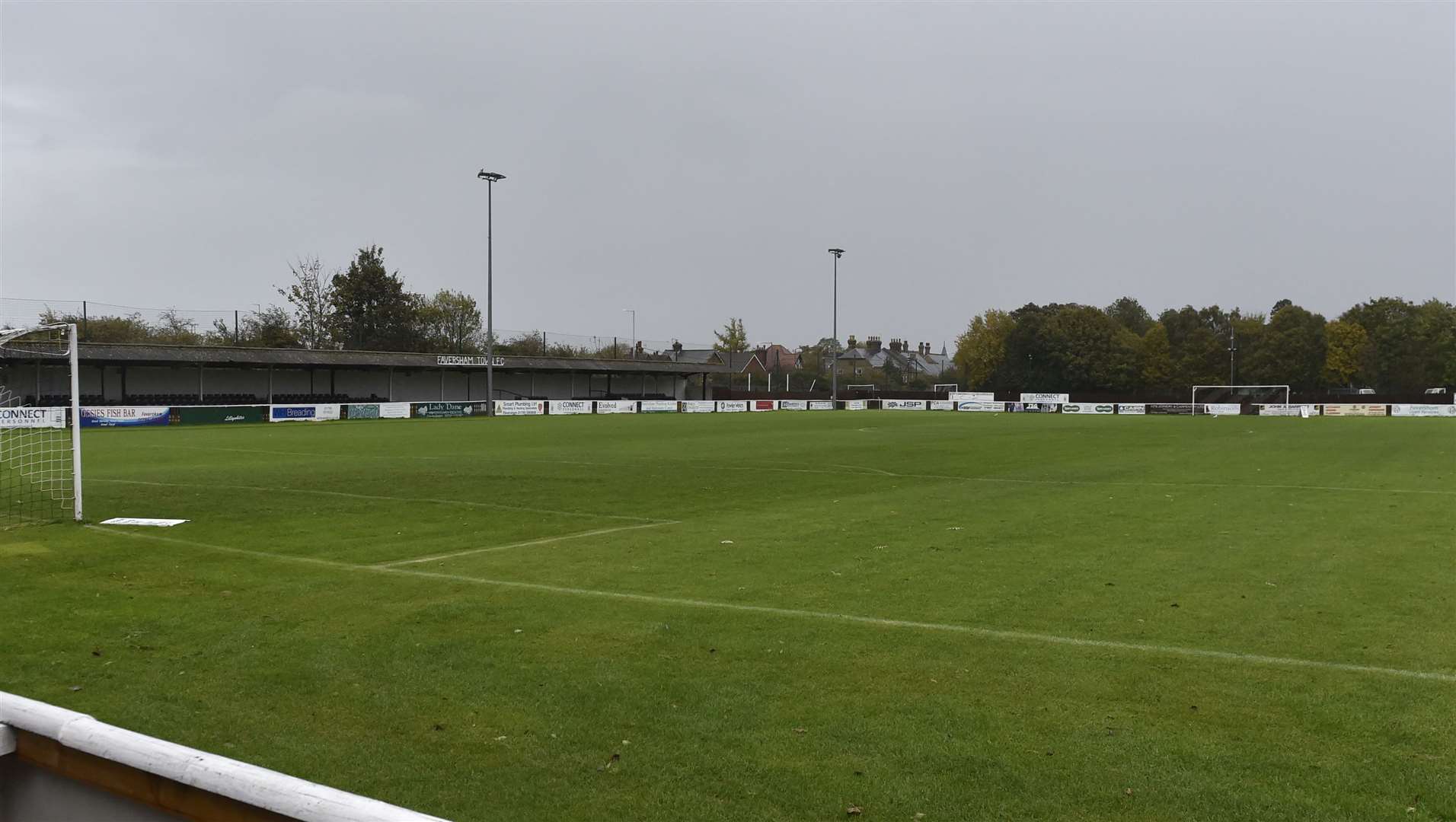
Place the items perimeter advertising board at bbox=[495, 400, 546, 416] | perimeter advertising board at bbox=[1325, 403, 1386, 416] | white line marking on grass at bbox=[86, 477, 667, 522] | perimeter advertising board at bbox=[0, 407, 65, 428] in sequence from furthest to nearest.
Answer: perimeter advertising board at bbox=[1325, 403, 1386, 416] → perimeter advertising board at bbox=[495, 400, 546, 416] → perimeter advertising board at bbox=[0, 407, 65, 428] → white line marking on grass at bbox=[86, 477, 667, 522]

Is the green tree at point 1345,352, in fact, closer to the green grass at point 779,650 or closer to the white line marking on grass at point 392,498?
the green grass at point 779,650

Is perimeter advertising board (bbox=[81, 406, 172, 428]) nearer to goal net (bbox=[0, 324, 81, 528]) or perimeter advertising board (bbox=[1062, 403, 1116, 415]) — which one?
goal net (bbox=[0, 324, 81, 528])

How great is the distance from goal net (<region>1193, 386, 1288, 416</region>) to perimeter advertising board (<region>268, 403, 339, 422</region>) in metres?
54.4

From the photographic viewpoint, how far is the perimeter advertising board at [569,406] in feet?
211

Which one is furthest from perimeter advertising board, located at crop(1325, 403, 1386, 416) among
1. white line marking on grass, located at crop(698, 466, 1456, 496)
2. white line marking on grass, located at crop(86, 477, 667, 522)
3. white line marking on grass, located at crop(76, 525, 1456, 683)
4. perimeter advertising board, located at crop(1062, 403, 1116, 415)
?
white line marking on grass, located at crop(76, 525, 1456, 683)

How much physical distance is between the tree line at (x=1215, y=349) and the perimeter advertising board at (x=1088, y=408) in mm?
17189

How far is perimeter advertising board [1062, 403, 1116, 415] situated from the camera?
2931 inches

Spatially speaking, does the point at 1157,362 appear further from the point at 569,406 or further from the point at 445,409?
the point at 445,409

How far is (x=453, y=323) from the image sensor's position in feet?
323

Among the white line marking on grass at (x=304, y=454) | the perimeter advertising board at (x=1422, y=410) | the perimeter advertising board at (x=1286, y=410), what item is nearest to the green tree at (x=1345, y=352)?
the perimeter advertising board at (x=1422, y=410)

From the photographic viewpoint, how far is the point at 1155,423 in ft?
160

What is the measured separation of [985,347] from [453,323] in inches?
2329

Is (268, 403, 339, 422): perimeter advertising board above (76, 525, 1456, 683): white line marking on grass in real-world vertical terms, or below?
above

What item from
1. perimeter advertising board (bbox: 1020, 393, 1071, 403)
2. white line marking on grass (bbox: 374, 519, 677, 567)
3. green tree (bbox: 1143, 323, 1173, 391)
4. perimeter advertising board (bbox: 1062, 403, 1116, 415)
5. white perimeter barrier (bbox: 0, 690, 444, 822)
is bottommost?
white line marking on grass (bbox: 374, 519, 677, 567)
